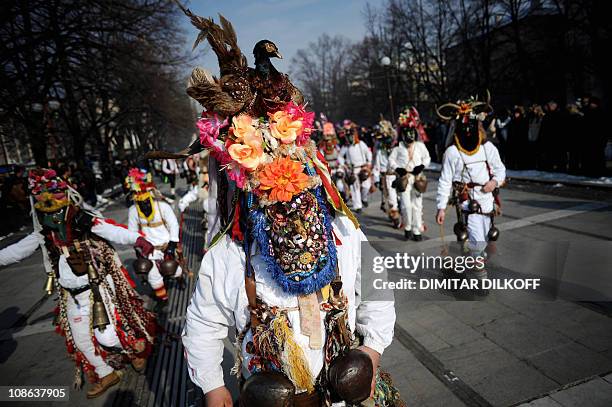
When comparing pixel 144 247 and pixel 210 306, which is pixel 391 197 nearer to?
pixel 144 247

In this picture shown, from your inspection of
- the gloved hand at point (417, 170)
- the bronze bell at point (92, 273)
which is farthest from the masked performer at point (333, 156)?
the bronze bell at point (92, 273)

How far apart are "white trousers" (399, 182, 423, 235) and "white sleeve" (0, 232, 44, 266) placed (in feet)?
21.0

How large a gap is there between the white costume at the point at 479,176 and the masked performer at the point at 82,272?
431 centimetres

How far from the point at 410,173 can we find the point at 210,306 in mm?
6822

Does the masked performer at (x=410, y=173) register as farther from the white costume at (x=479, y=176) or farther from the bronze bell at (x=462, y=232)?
the white costume at (x=479, y=176)

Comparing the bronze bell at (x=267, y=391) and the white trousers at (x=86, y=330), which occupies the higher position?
the bronze bell at (x=267, y=391)

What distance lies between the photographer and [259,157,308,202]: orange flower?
183 cm

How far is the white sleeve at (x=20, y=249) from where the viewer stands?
13.4 ft

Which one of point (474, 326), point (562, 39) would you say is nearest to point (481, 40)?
point (562, 39)

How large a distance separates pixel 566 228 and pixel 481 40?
18724 mm

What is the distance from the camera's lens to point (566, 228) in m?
7.15

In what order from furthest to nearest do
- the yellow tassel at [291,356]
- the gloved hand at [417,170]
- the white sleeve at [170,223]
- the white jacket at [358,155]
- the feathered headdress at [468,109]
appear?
the white jacket at [358,155] → the gloved hand at [417,170] → the white sleeve at [170,223] → the feathered headdress at [468,109] → the yellow tassel at [291,356]

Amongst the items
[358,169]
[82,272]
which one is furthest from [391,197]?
[82,272]

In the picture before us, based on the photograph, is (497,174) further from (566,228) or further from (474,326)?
(566,228)
